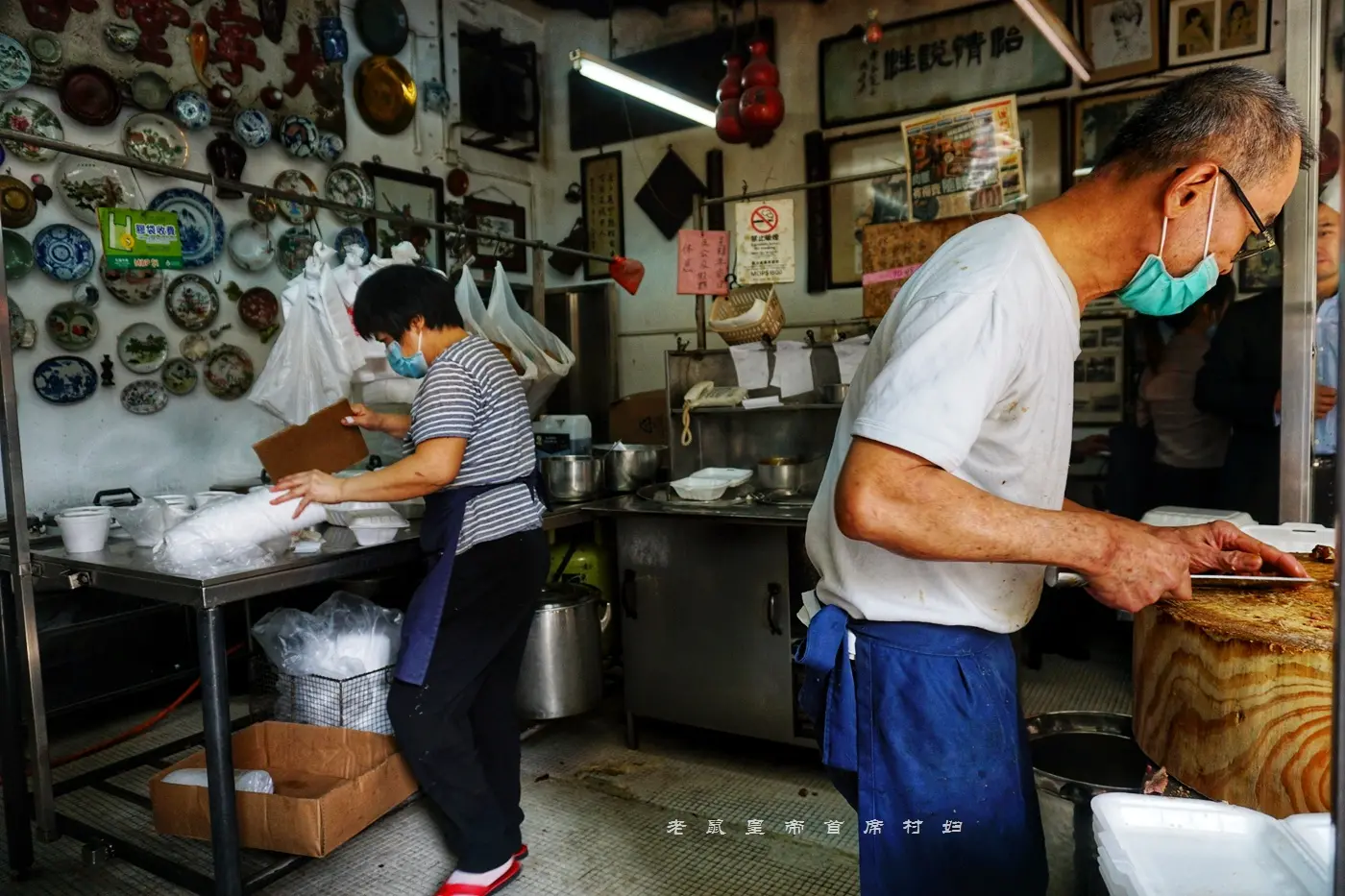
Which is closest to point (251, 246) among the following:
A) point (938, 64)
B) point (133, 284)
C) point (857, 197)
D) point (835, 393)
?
point (133, 284)

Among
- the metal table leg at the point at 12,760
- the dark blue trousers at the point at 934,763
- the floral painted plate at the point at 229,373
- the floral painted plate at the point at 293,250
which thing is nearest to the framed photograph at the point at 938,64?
the floral painted plate at the point at 293,250

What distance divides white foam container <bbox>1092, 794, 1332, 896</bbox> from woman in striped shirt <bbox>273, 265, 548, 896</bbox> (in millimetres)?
1823

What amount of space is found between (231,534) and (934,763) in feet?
6.71

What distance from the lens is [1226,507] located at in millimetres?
3912

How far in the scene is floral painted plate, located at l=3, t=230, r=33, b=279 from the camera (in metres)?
3.82

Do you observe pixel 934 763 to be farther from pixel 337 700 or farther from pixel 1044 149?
pixel 1044 149

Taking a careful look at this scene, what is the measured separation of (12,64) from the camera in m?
3.81

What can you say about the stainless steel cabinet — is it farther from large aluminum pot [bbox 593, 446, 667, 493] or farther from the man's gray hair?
the man's gray hair

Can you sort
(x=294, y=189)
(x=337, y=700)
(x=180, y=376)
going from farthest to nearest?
(x=294, y=189) < (x=180, y=376) < (x=337, y=700)

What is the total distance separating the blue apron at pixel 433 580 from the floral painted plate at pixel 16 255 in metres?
2.73

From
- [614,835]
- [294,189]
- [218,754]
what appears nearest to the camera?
[218,754]

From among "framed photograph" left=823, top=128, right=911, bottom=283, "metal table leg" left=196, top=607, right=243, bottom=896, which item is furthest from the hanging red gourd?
"metal table leg" left=196, top=607, right=243, bottom=896

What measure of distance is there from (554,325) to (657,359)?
0.88 metres

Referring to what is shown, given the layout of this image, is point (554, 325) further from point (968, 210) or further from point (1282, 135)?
point (1282, 135)
